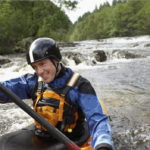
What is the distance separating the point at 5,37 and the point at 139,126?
20.1 metres

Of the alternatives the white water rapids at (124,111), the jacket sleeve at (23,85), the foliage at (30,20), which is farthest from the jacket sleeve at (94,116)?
the foliage at (30,20)

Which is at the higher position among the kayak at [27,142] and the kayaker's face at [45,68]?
the kayaker's face at [45,68]

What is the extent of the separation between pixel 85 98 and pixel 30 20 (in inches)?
1006

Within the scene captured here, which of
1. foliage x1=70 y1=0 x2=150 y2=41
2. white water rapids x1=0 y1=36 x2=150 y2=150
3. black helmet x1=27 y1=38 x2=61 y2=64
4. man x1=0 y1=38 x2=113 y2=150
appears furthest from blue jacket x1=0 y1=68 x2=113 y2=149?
foliage x1=70 y1=0 x2=150 y2=41

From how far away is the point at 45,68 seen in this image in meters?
2.31

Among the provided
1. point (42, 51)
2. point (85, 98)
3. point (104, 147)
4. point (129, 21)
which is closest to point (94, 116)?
point (85, 98)

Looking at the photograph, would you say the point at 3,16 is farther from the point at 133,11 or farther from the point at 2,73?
the point at 133,11

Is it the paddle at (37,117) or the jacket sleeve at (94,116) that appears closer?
the paddle at (37,117)

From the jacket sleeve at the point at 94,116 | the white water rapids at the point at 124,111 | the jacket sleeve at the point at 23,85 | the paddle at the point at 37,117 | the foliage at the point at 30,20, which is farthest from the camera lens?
the foliage at the point at 30,20

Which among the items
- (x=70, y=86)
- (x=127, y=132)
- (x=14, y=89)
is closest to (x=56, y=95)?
(x=70, y=86)

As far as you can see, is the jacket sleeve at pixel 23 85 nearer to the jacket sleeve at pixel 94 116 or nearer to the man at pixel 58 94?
the man at pixel 58 94

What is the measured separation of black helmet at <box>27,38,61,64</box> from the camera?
89.7 inches

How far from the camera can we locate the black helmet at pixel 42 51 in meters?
2.28

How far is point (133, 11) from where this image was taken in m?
62.8
